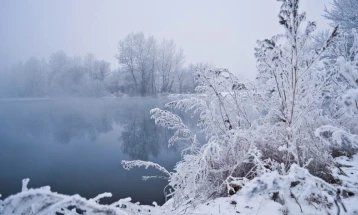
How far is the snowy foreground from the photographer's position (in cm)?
78

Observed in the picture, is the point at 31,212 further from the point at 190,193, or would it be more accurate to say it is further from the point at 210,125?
the point at 210,125

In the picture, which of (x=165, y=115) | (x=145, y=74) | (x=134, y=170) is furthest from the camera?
(x=145, y=74)

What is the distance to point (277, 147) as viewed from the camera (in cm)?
246

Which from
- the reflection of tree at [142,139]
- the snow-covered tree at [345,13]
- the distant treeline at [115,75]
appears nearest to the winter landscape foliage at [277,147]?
the reflection of tree at [142,139]

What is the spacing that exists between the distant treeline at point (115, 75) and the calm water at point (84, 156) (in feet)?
86.4

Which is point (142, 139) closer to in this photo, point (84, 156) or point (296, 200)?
point (84, 156)

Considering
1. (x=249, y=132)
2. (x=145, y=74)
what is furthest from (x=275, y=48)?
(x=145, y=74)

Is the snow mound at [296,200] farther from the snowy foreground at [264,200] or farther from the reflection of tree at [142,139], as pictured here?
the reflection of tree at [142,139]

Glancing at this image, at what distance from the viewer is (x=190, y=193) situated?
101 inches

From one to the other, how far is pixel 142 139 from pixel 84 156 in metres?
3.23

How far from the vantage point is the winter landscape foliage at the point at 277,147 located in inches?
35.3

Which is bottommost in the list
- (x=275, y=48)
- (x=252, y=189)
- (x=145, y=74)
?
(x=252, y=189)

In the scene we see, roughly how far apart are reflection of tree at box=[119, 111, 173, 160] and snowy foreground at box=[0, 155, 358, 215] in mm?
6839

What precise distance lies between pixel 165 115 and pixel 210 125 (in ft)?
2.34
